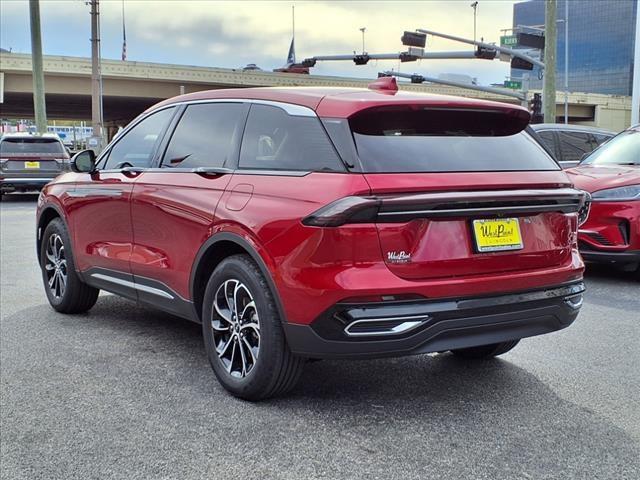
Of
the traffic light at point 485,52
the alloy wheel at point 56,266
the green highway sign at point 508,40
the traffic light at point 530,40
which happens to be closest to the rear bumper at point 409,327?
the alloy wheel at point 56,266

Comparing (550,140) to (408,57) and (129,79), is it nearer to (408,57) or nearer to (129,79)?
(408,57)

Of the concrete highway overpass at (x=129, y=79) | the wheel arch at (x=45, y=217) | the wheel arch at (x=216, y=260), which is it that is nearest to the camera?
the wheel arch at (x=216, y=260)

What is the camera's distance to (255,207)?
13.1ft

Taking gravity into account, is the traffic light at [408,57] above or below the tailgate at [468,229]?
above

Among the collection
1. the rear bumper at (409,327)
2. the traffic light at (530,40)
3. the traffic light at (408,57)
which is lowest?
the rear bumper at (409,327)

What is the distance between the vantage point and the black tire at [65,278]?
6.16m

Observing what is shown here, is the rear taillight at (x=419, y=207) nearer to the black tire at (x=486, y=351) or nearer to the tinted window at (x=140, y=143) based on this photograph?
the black tire at (x=486, y=351)

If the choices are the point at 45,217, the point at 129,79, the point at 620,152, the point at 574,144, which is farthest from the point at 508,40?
the point at 45,217

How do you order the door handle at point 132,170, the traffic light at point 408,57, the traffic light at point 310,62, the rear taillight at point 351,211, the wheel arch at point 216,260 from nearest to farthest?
1. the rear taillight at point 351,211
2. the wheel arch at point 216,260
3. the door handle at point 132,170
4. the traffic light at point 408,57
5. the traffic light at point 310,62

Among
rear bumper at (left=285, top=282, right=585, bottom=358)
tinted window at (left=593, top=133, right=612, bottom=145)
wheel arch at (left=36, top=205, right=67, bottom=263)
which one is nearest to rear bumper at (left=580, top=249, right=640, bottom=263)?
rear bumper at (left=285, top=282, right=585, bottom=358)

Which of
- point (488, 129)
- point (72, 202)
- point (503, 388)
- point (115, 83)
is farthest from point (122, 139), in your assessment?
point (115, 83)

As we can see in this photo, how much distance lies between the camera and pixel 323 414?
3908mm

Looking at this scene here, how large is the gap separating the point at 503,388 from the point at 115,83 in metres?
47.3

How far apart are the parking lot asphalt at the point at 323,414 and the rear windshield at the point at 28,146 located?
15.0 meters
